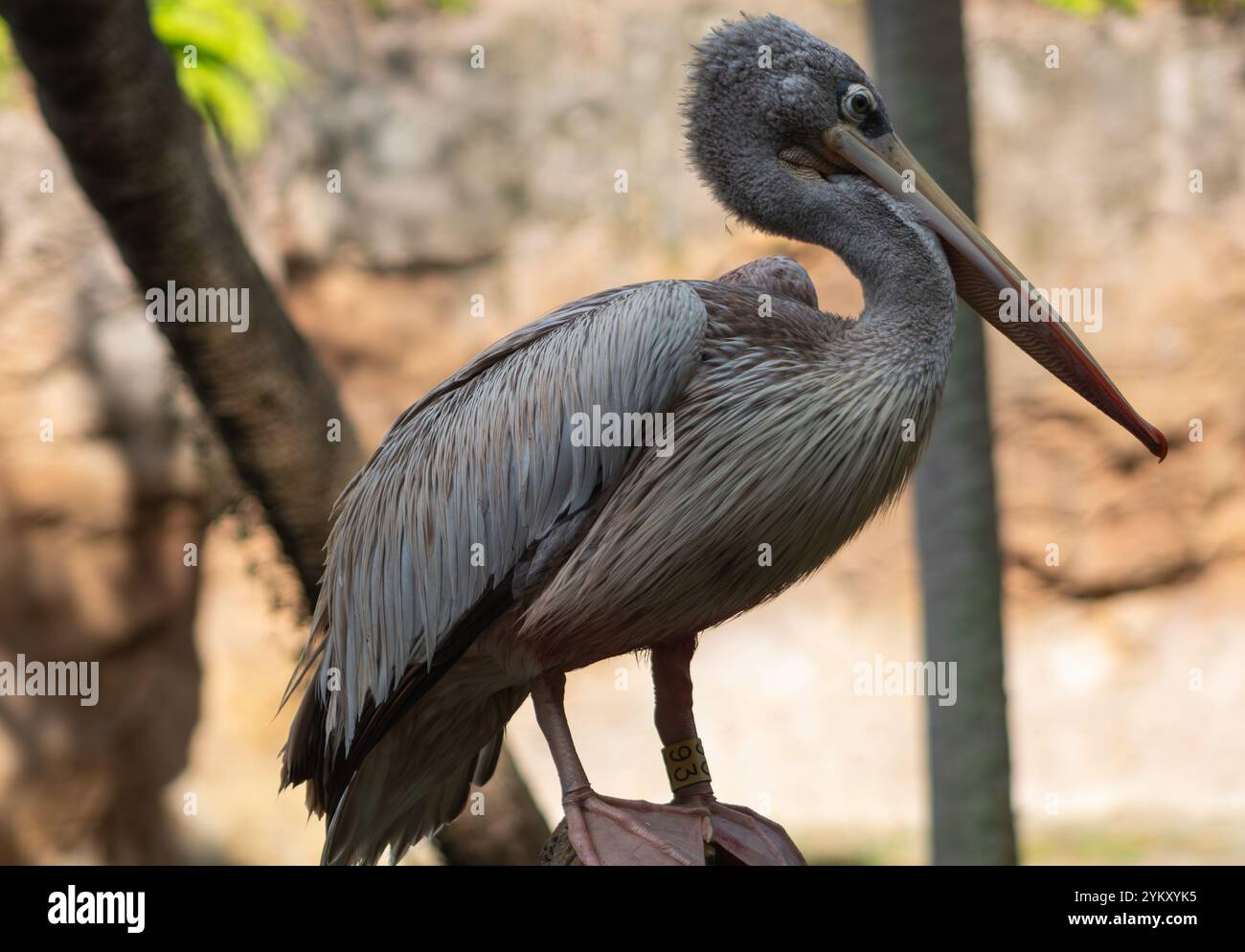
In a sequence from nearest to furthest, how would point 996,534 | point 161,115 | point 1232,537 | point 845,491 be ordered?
point 845,491 → point 161,115 → point 996,534 → point 1232,537

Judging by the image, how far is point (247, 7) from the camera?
7.64m

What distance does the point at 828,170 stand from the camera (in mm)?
2705

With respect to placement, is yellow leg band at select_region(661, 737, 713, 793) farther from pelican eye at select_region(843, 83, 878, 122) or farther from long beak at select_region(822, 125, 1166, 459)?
pelican eye at select_region(843, 83, 878, 122)

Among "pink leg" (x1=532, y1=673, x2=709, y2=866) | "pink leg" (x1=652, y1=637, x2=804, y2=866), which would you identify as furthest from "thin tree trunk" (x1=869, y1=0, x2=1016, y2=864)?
"pink leg" (x1=532, y1=673, x2=709, y2=866)

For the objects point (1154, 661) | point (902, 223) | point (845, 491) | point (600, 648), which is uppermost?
point (902, 223)

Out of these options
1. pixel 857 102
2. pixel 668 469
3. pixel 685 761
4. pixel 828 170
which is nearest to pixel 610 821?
pixel 685 761

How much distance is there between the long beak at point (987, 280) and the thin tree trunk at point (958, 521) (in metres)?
1.42

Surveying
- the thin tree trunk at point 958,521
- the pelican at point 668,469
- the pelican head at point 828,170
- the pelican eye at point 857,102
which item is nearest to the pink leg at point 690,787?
the pelican at point 668,469

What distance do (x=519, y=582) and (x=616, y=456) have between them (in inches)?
11.7

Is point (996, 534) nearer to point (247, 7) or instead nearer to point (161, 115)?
point (161, 115)

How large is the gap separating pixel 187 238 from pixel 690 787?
1.99 metres

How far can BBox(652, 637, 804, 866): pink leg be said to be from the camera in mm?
2596

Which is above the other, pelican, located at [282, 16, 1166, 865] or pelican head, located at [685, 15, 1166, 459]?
pelican head, located at [685, 15, 1166, 459]
